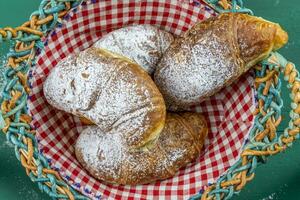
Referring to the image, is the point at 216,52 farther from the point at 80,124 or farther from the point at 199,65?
the point at 80,124

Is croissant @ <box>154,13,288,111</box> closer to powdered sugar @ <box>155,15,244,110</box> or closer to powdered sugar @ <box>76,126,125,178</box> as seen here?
powdered sugar @ <box>155,15,244,110</box>

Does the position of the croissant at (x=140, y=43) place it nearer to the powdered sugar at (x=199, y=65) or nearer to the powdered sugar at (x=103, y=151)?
the powdered sugar at (x=199, y=65)

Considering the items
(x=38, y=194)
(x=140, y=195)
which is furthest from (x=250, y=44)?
(x=38, y=194)

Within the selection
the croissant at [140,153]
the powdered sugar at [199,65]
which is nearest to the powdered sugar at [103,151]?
the croissant at [140,153]

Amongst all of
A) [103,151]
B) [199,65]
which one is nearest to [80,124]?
[103,151]

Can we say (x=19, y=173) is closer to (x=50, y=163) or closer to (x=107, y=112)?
(x=50, y=163)

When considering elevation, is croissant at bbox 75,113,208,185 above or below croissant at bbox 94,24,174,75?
below

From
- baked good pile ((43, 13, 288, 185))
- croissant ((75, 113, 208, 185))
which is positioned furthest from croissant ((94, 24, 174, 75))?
croissant ((75, 113, 208, 185))
